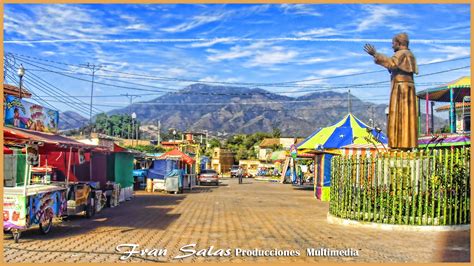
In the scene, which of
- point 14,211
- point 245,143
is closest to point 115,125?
point 245,143

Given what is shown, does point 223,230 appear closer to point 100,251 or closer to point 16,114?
point 100,251

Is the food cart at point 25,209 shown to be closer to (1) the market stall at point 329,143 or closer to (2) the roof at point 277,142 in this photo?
(1) the market stall at point 329,143

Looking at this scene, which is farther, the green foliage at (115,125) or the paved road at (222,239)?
the green foliage at (115,125)

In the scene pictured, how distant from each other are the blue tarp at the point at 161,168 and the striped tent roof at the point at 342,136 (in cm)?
776

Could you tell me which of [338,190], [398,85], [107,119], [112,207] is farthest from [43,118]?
[107,119]

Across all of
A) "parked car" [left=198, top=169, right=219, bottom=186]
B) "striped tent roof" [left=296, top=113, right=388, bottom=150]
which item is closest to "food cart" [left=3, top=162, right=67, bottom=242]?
"striped tent roof" [left=296, top=113, right=388, bottom=150]

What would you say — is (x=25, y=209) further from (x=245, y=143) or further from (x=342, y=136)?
(x=245, y=143)

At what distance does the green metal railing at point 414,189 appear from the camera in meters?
13.2

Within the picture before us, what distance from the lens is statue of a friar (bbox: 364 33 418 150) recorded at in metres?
14.6

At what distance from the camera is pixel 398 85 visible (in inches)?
582

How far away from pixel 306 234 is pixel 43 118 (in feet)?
38.9

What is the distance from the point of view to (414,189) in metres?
13.4

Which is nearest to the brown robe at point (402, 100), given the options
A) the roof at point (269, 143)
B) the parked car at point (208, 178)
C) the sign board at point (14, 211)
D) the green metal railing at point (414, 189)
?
the green metal railing at point (414, 189)

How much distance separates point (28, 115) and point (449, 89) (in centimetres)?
1864
